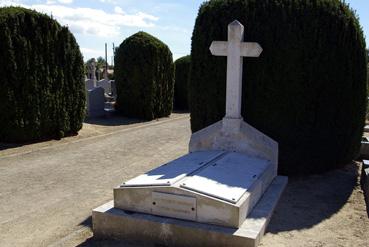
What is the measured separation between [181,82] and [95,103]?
20.2 feet

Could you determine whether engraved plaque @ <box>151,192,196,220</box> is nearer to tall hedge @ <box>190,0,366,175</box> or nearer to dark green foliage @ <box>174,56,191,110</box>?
tall hedge @ <box>190,0,366,175</box>

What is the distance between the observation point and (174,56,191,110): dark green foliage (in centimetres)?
2052

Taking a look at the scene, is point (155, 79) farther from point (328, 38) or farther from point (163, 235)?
point (163, 235)

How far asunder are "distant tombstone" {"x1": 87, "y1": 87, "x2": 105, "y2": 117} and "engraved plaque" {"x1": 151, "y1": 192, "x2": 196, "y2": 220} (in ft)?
39.8

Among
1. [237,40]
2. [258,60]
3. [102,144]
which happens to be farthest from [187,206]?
[102,144]

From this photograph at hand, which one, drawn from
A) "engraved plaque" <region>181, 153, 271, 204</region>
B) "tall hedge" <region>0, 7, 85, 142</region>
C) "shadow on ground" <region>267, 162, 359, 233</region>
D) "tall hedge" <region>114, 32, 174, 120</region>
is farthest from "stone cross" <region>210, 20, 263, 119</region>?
"tall hedge" <region>114, 32, 174, 120</region>

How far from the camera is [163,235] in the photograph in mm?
4062

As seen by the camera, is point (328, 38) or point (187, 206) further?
point (328, 38)

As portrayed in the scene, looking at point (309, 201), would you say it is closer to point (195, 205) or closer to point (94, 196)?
point (195, 205)

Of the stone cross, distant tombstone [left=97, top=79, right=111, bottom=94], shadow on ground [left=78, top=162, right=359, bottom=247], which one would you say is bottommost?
shadow on ground [left=78, top=162, right=359, bottom=247]

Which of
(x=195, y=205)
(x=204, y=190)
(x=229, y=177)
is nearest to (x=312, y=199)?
(x=229, y=177)

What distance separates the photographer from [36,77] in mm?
10258

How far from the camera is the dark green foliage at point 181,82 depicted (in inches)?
808

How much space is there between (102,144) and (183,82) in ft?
35.2
